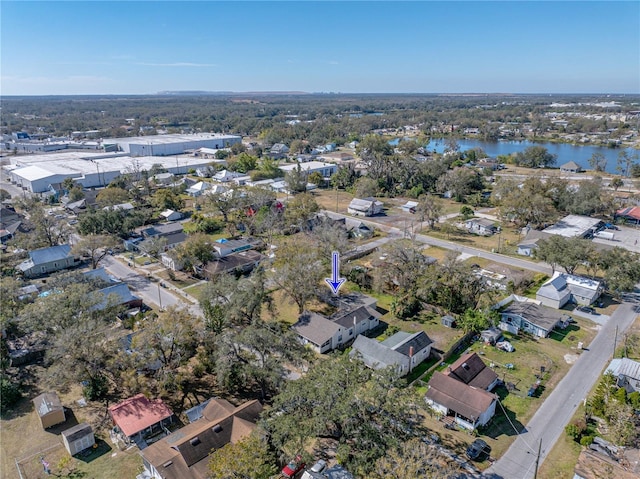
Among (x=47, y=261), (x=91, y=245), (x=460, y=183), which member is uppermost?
(x=460, y=183)

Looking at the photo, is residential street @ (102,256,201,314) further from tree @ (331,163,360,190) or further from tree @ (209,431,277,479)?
tree @ (331,163,360,190)

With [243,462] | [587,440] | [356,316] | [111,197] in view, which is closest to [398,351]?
[356,316]

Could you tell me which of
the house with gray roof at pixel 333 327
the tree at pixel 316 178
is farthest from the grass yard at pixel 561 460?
the tree at pixel 316 178

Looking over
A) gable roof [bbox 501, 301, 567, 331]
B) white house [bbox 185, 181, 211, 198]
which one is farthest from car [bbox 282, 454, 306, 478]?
white house [bbox 185, 181, 211, 198]

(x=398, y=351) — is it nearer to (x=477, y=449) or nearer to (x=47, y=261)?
→ (x=477, y=449)

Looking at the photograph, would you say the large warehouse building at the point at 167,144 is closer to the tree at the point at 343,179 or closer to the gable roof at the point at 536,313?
the tree at the point at 343,179

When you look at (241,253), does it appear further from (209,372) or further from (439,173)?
(439,173)
